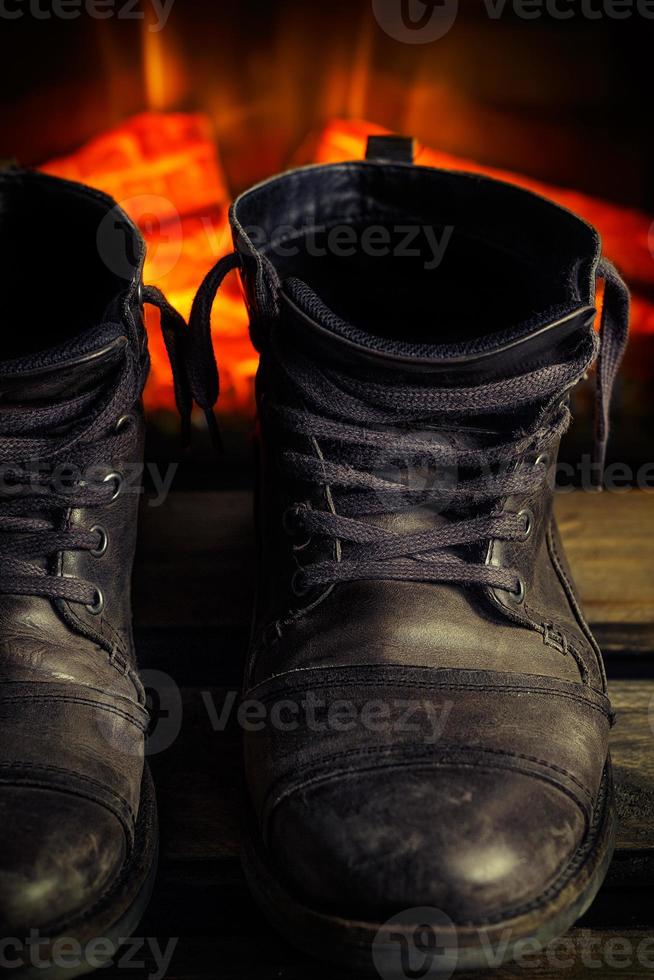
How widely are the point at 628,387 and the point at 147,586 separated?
75 cm

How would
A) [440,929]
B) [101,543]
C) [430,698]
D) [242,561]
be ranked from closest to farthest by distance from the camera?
[440,929] → [430,698] → [101,543] → [242,561]

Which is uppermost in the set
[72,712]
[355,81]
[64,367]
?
[355,81]

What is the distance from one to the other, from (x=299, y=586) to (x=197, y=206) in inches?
29.3

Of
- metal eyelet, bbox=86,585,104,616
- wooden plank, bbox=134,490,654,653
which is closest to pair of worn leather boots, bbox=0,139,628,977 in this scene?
metal eyelet, bbox=86,585,104,616

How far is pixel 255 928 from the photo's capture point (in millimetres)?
678

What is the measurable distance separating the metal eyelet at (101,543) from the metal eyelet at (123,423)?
8 cm

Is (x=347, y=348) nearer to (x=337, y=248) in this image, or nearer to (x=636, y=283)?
(x=337, y=248)

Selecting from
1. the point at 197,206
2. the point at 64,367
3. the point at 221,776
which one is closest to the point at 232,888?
the point at 221,776

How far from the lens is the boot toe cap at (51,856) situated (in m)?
0.58

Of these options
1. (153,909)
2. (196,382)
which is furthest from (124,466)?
(153,909)

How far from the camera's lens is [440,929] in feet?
1.91

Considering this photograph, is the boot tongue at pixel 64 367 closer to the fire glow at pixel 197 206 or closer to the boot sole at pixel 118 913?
the boot sole at pixel 118 913

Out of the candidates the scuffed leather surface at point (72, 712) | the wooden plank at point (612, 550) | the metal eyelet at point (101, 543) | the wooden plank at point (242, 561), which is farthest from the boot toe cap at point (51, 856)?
the wooden plank at point (612, 550)

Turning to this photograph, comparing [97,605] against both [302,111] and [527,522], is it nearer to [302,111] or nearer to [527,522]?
[527,522]
